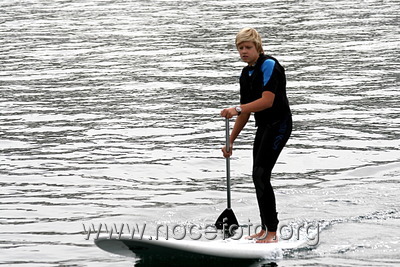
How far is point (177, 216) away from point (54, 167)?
369 cm

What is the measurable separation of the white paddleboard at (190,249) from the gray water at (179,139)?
0.21m

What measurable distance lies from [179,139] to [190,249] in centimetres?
732

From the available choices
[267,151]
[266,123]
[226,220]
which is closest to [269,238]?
[226,220]

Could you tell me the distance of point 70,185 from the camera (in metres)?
14.1

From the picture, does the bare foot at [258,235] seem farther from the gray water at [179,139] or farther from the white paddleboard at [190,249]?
the gray water at [179,139]

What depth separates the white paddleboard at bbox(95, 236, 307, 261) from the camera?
32.7ft

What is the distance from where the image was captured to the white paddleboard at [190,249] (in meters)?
9.95

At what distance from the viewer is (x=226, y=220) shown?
37.0ft

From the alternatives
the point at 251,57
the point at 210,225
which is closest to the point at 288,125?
the point at 251,57

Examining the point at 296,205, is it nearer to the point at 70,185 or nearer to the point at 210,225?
the point at 210,225

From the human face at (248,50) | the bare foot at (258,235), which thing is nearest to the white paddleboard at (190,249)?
the bare foot at (258,235)

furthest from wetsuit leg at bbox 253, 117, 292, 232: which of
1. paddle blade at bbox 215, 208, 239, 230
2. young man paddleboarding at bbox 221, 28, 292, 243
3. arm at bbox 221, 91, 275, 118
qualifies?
paddle blade at bbox 215, 208, 239, 230

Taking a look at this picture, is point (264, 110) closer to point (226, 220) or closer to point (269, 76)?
point (269, 76)

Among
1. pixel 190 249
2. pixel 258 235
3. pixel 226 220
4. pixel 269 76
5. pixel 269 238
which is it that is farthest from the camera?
pixel 226 220
